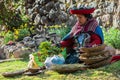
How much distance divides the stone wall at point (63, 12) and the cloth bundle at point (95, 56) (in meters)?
3.54

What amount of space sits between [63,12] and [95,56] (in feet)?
19.3

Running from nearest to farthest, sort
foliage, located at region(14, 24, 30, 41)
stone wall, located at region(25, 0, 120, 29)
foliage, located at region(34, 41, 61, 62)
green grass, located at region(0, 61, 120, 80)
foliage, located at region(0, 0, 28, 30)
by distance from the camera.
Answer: green grass, located at region(0, 61, 120, 80) → foliage, located at region(34, 41, 61, 62) → stone wall, located at region(25, 0, 120, 29) → foliage, located at region(14, 24, 30, 41) → foliage, located at region(0, 0, 28, 30)

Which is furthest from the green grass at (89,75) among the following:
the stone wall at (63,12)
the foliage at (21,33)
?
the foliage at (21,33)

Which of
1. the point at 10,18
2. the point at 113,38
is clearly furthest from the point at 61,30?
the point at 10,18

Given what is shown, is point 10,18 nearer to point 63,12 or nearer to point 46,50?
point 63,12

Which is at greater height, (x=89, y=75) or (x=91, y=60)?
(x=91, y=60)

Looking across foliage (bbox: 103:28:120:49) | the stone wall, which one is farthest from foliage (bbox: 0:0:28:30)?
foliage (bbox: 103:28:120:49)

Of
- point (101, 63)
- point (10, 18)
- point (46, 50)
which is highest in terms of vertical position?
point (10, 18)

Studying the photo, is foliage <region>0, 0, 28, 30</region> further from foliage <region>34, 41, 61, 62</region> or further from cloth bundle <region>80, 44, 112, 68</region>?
cloth bundle <region>80, 44, 112, 68</region>

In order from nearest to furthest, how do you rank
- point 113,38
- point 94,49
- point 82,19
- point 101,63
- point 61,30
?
1. point 94,49
2. point 101,63
3. point 82,19
4. point 113,38
5. point 61,30

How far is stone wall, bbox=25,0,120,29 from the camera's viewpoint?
1068 centimetres

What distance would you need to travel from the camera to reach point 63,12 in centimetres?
1259

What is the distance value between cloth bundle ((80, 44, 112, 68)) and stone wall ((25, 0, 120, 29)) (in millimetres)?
3535

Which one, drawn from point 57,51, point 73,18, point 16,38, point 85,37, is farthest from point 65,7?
point 85,37
